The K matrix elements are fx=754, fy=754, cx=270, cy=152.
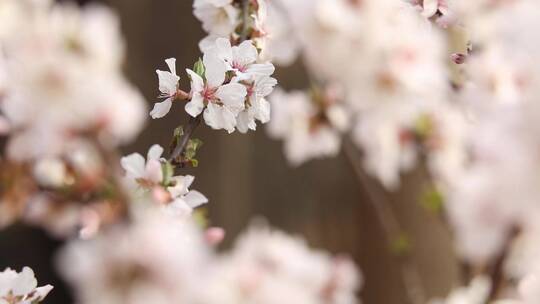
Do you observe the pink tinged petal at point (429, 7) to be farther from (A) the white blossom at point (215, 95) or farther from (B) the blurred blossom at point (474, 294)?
(B) the blurred blossom at point (474, 294)

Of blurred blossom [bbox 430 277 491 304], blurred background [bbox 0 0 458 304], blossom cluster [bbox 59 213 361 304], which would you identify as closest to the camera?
blossom cluster [bbox 59 213 361 304]

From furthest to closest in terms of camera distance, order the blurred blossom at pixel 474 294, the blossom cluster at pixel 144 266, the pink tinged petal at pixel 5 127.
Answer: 1. the blurred blossom at pixel 474 294
2. the pink tinged petal at pixel 5 127
3. the blossom cluster at pixel 144 266

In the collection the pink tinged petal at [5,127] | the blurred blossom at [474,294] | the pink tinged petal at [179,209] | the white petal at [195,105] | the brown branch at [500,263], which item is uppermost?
the blurred blossom at [474,294]

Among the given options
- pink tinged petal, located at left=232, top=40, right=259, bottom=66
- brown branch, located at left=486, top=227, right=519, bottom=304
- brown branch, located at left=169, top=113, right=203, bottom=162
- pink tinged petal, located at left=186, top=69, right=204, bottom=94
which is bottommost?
brown branch, located at left=486, top=227, right=519, bottom=304

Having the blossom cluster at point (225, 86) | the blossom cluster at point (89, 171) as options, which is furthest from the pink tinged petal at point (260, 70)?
the blossom cluster at point (89, 171)

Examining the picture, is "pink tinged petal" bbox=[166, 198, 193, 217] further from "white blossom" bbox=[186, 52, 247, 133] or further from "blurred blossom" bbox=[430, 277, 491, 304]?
"blurred blossom" bbox=[430, 277, 491, 304]

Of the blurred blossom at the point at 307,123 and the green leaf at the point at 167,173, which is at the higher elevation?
the blurred blossom at the point at 307,123

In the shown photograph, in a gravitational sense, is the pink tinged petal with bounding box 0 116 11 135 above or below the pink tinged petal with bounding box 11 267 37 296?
above

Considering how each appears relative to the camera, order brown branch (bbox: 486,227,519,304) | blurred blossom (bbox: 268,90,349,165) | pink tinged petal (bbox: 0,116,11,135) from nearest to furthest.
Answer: pink tinged petal (bbox: 0,116,11,135) → brown branch (bbox: 486,227,519,304) → blurred blossom (bbox: 268,90,349,165)

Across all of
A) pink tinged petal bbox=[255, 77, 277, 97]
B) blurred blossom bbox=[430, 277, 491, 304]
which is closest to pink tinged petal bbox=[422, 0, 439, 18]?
pink tinged petal bbox=[255, 77, 277, 97]
